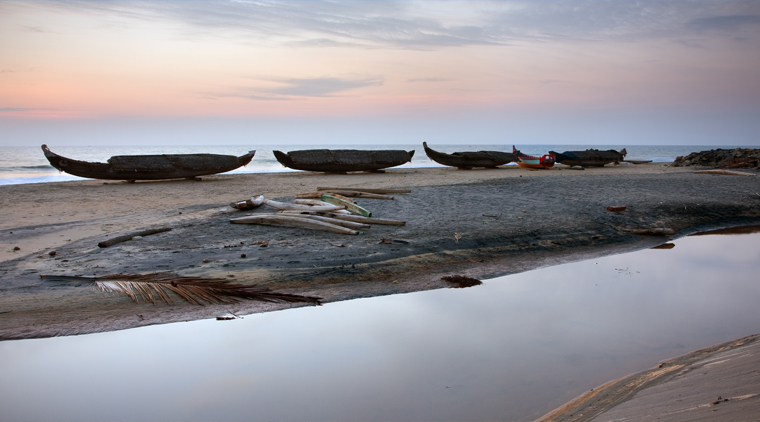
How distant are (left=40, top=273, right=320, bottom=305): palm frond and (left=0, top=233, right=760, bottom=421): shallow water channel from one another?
38 centimetres

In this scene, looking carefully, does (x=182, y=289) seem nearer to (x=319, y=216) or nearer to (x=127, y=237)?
(x=127, y=237)

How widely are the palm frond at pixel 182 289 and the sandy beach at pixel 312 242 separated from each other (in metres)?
0.12

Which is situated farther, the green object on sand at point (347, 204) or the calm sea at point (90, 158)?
the calm sea at point (90, 158)

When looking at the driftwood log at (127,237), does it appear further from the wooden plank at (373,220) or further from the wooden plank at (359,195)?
the wooden plank at (359,195)

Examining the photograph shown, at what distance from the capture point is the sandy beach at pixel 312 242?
463cm

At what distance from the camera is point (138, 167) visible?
48.7ft

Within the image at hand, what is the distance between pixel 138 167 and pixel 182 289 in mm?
11562

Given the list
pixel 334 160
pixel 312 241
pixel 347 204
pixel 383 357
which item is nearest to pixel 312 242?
pixel 312 241

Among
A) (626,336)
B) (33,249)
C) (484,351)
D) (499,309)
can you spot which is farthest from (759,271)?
(33,249)

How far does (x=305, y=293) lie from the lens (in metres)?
5.03

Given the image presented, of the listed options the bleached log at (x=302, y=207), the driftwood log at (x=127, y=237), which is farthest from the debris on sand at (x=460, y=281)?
the driftwood log at (x=127, y=237)

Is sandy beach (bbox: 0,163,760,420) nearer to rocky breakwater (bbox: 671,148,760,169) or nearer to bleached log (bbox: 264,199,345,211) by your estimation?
bleached log (bbox: 264,199,345,211)

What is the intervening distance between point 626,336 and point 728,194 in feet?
31.2

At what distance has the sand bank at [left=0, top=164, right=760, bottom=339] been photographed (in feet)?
15.3
